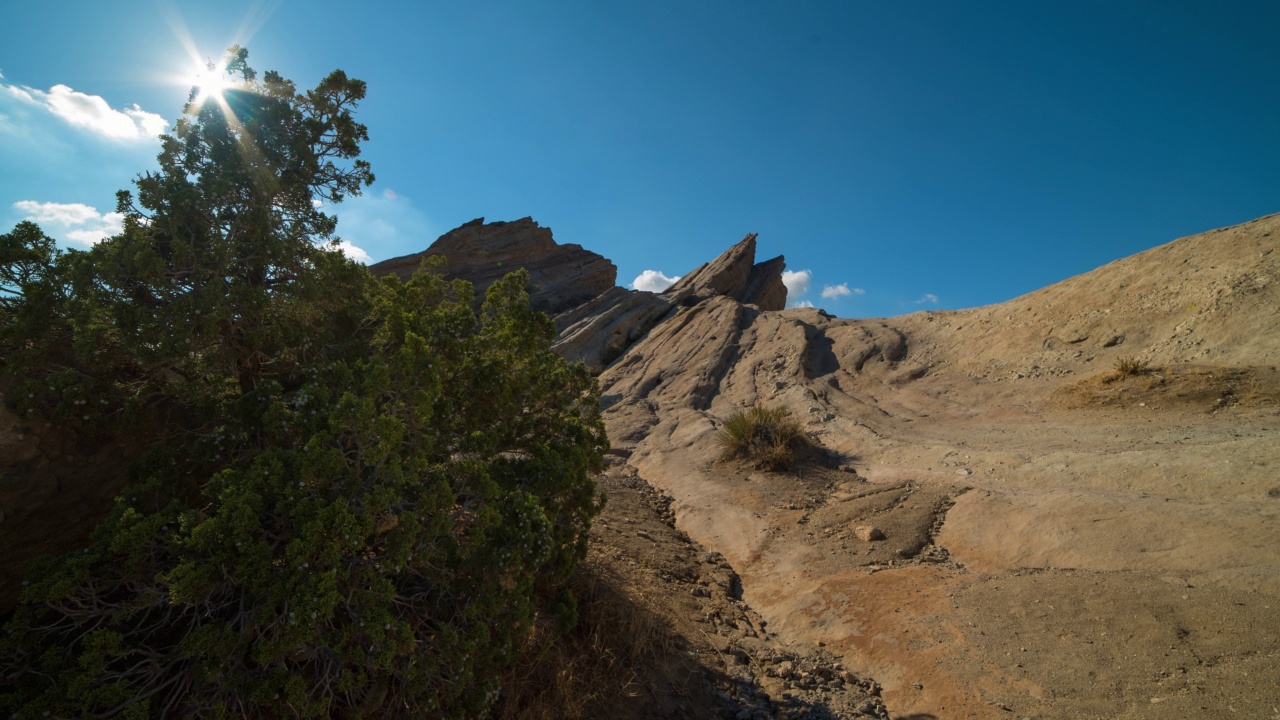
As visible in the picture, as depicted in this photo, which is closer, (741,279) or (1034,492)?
(1034,492)

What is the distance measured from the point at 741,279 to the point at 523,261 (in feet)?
41.5

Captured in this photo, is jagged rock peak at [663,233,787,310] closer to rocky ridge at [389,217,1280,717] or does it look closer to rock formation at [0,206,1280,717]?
rock formation at [0,206,1280,717]

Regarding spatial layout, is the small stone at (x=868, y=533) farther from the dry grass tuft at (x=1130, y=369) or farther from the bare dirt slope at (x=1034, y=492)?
the dry grass tuft at (x=1130, y=369)

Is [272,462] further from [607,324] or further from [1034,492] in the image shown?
[607,324]

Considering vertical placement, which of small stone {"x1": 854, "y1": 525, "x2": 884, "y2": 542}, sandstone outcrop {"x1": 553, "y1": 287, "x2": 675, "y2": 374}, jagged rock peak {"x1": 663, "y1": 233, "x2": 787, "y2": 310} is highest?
jagged rock peak {"x1": 663, "y1": 233, "x2": 787, "y2": 310}

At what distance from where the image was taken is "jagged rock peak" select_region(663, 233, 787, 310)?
32875 mm

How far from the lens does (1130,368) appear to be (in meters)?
10.4

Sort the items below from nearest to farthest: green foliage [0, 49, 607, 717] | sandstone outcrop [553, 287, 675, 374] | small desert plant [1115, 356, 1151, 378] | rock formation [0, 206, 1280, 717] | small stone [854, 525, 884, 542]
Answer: green foliage [0, 49, 607, 717], rock formation [0, 206, 1280, 717], small stone [854, 525, 884, 542], small desert plant [1115, 356, 1151, 378], sandstone outcrop [553, 287, 675, 374]

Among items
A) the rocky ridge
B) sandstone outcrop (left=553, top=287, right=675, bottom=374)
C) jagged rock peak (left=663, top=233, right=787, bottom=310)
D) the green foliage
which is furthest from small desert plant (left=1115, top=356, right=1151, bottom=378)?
jagged rock peak (left=663, top=233, right=787, bottom=310)

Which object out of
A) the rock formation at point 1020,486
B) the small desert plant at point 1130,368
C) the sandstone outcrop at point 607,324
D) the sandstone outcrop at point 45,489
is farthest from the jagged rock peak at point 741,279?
the sandstone outcrop at point 45,489

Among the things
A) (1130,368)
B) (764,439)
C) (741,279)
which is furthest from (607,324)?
(1130,368)

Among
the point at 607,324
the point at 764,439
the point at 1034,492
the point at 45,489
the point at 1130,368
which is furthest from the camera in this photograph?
the point at 607,324

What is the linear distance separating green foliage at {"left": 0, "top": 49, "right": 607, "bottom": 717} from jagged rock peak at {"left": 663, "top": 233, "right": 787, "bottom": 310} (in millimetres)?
26095

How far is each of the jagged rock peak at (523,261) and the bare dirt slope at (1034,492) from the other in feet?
61.7
